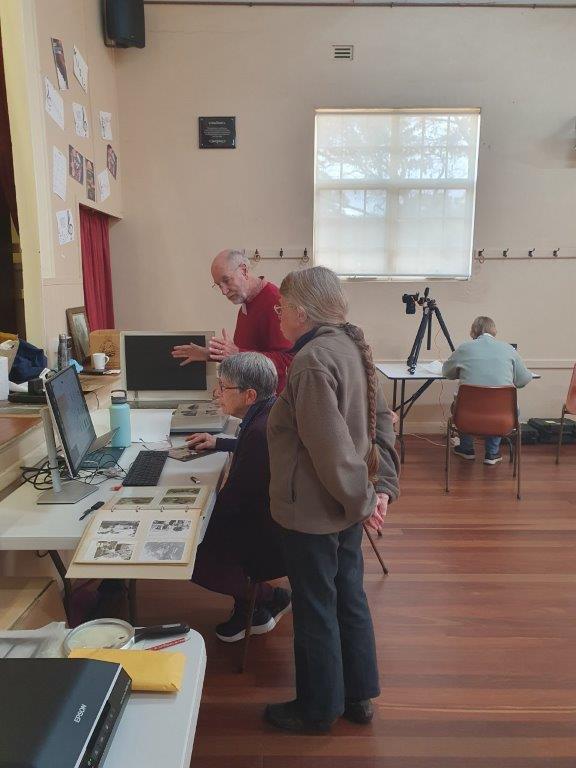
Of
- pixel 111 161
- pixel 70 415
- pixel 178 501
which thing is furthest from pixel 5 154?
pixel 178 501

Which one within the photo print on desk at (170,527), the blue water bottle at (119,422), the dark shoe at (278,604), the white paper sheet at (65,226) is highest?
the white paper sheet at (65,226)

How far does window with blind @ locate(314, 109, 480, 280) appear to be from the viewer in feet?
15.1

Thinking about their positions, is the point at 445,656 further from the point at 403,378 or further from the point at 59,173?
the point at 59,173

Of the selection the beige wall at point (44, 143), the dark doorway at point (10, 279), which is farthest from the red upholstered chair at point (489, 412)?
the dark doorway at point (10, 279)

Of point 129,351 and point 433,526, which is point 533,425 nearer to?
point 433,526

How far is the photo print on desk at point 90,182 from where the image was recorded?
3768 mm

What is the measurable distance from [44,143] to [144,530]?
249 cm

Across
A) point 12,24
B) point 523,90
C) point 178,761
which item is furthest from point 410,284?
point 178,761

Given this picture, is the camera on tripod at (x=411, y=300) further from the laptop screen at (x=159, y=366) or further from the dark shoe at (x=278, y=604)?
the dark shoe at (x=278, y=604)

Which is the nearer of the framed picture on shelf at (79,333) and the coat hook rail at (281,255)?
the framed picture on shelf at (79,333)

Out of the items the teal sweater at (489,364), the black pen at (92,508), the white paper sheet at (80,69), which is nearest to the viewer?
the black pen at (92,508)

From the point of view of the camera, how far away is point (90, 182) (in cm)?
383

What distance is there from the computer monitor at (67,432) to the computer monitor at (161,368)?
0.76 metres

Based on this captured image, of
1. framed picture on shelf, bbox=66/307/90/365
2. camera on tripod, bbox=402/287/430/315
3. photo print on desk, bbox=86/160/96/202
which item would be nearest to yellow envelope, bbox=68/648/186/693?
framed picture on shelf, bbox=66/307/90/365
